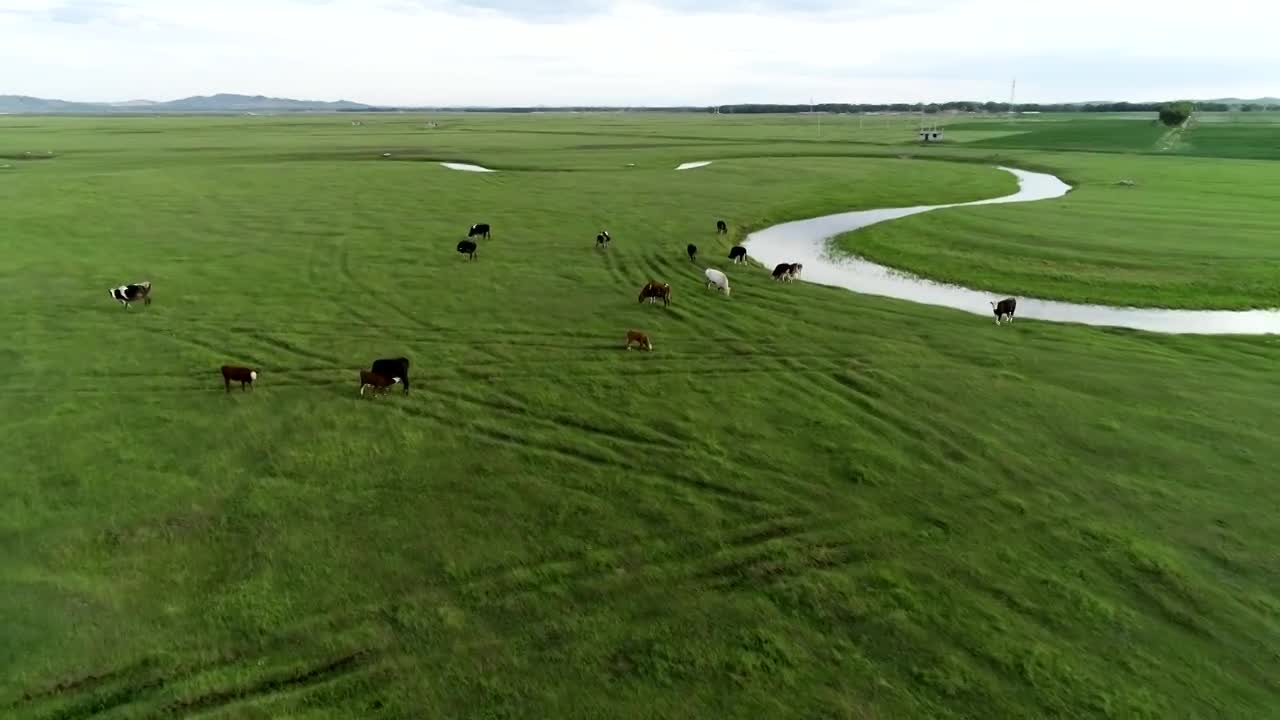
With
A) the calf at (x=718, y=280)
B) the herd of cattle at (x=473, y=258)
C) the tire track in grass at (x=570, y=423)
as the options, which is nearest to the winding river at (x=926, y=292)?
the herd of cattle at (x=473, y=258)

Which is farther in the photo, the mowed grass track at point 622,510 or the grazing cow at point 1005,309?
the grazing cow at point 1005,309

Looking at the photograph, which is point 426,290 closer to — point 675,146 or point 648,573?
point 648,573

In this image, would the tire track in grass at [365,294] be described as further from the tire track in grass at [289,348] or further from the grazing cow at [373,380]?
the grazing cow at [373,380]

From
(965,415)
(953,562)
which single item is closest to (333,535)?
(953,562)

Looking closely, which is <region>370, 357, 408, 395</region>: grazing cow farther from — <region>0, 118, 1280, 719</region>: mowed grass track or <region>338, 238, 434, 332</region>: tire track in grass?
<region>338, 238, 434, 332</region>: tire track in grass

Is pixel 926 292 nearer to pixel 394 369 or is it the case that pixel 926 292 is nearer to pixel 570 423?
pixel 570 423

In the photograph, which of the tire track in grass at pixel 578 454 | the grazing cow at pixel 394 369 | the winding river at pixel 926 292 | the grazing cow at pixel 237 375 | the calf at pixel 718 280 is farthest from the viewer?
the calf at pixel 718 280

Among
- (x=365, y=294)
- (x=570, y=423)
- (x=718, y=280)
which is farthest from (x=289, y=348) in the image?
(x=718, y=280)
